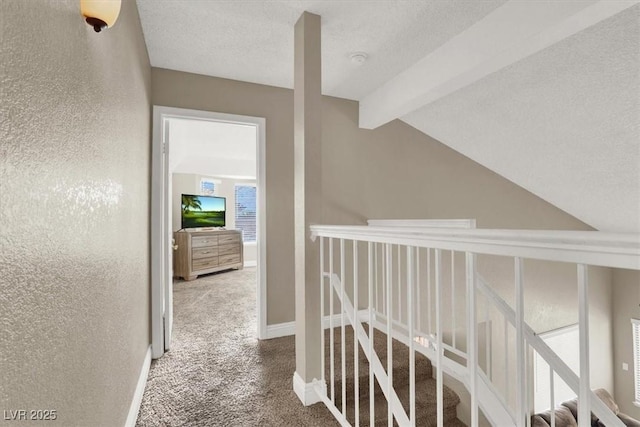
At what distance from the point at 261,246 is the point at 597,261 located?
241 cm

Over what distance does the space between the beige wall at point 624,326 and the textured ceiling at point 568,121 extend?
6.61 feet

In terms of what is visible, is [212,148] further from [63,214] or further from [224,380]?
[63,214]

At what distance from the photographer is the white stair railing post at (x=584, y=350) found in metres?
0.66

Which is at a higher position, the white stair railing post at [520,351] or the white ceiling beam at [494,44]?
the white ceiling beam at [494,44]

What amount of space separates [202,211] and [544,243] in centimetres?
629

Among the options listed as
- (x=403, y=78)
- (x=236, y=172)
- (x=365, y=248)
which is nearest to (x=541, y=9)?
(x=403, y=78)

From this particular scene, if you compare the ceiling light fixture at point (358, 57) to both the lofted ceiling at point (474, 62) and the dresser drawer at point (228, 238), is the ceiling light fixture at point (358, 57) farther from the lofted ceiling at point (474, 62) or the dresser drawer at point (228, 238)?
the dresser drawer at point (228, 238)

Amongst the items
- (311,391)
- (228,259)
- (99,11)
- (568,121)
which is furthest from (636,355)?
(99,11)

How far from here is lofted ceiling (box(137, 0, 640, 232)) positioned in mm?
1819

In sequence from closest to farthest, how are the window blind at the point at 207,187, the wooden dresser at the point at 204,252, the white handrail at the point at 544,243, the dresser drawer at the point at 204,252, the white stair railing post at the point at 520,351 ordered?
the white handrail at the point at 544,243 < the white stair railing post at the point at 520,351 < the wooden dresser at the point at 204,252 < the dresser drawer at the point at 204,252 < the window blind at the point at 207,187

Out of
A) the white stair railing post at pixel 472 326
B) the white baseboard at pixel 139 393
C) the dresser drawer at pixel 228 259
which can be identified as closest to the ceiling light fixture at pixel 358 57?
the white stair railing post at pixel 472 326

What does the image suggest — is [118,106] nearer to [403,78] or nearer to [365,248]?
[403,78]

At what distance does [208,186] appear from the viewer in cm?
673

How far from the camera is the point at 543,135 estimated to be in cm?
286
